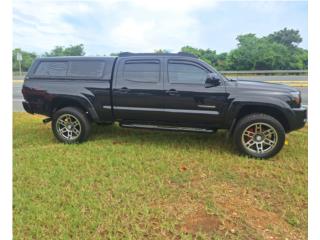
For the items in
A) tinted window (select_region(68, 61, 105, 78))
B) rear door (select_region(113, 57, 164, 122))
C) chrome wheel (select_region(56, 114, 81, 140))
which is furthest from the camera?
chrome wheel (select_region(56, 114, 81, 140))

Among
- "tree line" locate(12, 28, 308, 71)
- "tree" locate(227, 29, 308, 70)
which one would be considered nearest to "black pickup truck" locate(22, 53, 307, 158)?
"tree line" locate(12, 28, 308, 71)

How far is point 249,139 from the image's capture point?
5.16m

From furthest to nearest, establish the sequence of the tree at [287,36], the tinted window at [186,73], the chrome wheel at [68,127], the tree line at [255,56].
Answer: the tree at [287,36] < the tree line at [255,56] < the chrome wheel at [68,127] < the tinted window at [186,73]

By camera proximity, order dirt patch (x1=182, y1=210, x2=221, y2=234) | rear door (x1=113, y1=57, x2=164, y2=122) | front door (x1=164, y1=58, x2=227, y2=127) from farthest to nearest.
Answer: rear door (x1=113, y1=57, x2=164, y2=122)
front door (x1=164, y1=58, x2=227, y2=127)
dirt patch (x1=182, y1=210, x2=221, y2=234)

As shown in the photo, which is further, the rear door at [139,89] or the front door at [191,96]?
the rear door at [139,89]

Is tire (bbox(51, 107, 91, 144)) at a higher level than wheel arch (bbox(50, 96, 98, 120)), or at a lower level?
lower

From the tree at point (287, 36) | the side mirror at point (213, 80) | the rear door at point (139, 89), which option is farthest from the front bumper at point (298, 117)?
the tree at point (287, 36)

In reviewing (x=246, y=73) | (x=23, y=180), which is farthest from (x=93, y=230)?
(x=246, y=73)

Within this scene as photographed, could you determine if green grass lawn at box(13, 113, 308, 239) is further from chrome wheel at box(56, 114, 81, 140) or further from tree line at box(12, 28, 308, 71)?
tree line at box(12, 28, 308, 71)

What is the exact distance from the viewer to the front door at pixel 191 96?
5203mm

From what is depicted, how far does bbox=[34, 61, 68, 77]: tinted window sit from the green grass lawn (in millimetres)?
1431

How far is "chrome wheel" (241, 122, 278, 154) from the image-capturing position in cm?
504

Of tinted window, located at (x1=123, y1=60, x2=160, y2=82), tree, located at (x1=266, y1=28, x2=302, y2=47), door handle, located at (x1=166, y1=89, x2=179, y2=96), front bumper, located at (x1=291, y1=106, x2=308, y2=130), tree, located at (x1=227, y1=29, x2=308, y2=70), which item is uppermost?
tree, located at (x1=266, y1=28, x2=302, y2=47)

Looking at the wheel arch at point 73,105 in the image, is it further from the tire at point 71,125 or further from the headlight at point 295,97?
the headlight at point 295,97
